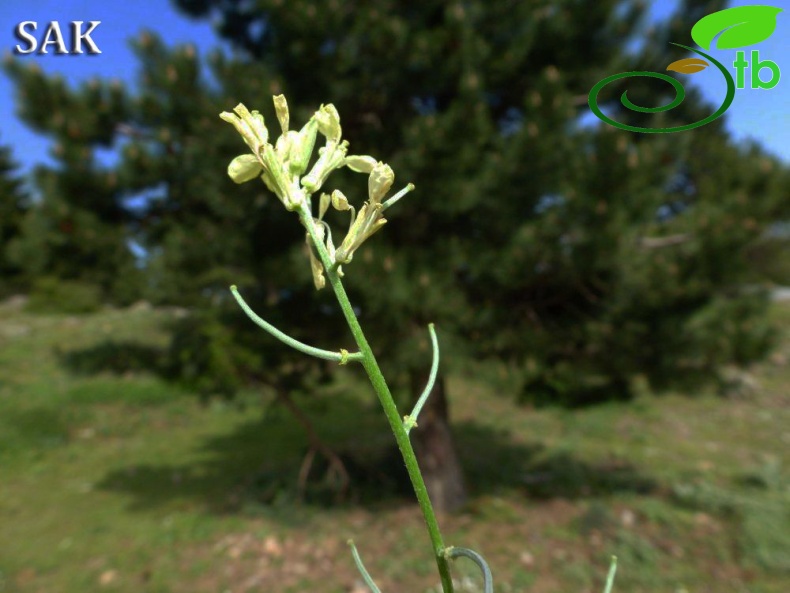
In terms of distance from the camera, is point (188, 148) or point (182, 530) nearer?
point (188, 148)

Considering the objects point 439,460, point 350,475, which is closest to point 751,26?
point 439,460

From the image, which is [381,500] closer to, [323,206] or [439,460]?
[439,460]

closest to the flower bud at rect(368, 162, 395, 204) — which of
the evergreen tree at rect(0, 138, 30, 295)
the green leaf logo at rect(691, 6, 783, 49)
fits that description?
the green leaf logo at rect(691, 6, 783, 49)

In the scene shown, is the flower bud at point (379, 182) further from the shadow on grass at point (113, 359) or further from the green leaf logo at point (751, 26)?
the shadow on grass at point (113, 359)

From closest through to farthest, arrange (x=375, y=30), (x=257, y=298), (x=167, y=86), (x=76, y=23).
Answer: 1. (x=76, y=23)
2. (x=375, y=30)
3. (x=167, y=86)
4. (x=257, y=298)

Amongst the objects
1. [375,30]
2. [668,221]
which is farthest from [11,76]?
[668,221]

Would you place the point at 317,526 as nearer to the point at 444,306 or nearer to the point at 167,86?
the point at 444,306

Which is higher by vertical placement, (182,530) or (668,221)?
(668,221)

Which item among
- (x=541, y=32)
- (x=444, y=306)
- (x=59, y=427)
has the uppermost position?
(x=541, y=32)
